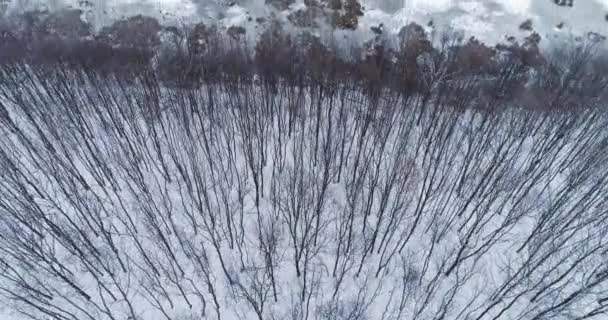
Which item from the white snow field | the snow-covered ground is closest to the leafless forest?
the white snow field

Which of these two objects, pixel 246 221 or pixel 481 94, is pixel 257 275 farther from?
pixel 481 94

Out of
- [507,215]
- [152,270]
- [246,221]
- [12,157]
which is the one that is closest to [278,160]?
[246,221]

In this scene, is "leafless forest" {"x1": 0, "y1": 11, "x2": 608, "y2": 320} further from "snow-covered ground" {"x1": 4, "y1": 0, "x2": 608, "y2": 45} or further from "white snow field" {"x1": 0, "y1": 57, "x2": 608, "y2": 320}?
"snow-covered ground" {"x1": 4, "y1": 0, "x2": 608, "y2": 45}

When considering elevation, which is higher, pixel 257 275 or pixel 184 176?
pixel 184 176

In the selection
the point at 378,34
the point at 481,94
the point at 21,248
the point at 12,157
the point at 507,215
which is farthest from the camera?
the point at 378,34

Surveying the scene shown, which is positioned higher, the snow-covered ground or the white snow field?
the snow-covered ground
